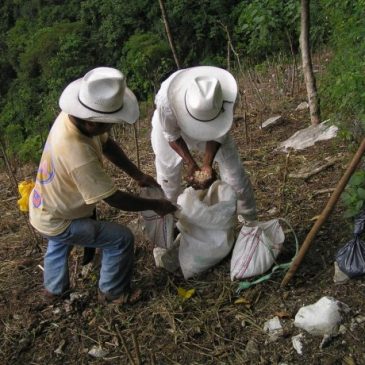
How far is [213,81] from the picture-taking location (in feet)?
7.82

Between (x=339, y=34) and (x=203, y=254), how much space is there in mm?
2669

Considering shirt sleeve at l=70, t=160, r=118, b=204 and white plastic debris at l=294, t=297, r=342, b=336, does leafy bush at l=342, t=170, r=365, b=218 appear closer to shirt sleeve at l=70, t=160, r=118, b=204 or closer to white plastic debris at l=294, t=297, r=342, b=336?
white plastic debris at l=294, t=297, r=342, b=336

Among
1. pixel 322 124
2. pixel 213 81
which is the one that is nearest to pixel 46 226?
pixel 213 81

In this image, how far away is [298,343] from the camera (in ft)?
7.06

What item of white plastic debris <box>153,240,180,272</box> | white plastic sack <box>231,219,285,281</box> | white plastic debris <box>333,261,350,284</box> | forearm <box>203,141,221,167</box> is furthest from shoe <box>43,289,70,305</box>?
white plastic debris <box>333,261,350,284</box>

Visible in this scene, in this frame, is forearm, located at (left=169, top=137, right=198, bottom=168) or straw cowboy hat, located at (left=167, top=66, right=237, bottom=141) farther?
forearm, located at (left=169, top=137, right=198, bottom=168)

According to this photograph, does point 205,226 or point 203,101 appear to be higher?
point 203,101

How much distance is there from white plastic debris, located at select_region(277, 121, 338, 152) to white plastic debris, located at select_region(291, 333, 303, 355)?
2229mm

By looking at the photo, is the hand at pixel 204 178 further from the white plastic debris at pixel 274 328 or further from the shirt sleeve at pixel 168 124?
the white plastic debris at pixel 274 328

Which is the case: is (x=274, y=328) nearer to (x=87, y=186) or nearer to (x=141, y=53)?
(x=87, y=186)

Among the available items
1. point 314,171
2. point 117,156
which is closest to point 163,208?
point 117,156

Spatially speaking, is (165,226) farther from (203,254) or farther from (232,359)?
(232,359)

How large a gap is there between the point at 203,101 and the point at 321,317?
3.69 ft

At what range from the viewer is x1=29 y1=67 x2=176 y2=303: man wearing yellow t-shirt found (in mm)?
2189
